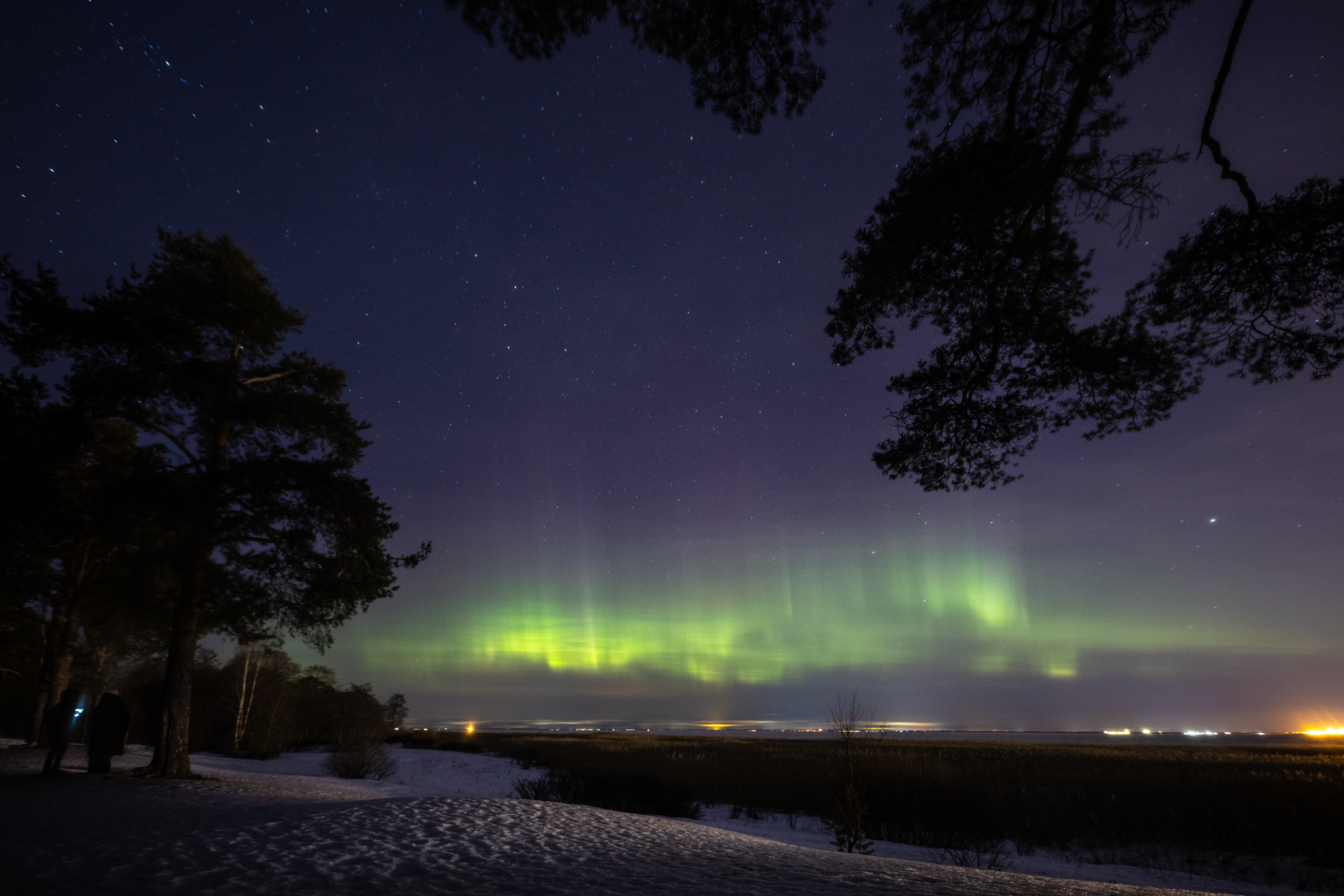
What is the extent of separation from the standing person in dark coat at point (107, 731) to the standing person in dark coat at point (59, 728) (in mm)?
396

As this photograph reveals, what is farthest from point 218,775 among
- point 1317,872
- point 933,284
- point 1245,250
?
point 1317,872

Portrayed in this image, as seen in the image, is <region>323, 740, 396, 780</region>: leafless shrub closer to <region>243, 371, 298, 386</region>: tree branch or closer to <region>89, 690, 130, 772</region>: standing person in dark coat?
<region>89, 690, 130, 772</region>: standing person in dark coat

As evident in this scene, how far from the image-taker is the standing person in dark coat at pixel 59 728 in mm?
10586

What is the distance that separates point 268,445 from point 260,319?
10.4 ft

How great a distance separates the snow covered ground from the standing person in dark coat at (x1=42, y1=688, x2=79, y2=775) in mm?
3303

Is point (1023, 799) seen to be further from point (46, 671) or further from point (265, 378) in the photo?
point (46, 671)

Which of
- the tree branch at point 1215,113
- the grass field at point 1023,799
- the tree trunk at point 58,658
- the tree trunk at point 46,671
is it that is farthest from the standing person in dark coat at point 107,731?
the tree branch at point 1215,113

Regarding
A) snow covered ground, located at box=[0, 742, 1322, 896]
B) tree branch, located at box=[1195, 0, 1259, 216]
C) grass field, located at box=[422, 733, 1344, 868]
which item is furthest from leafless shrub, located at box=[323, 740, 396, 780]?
tree branch, located at box=[1195, 0, 1259, 216]

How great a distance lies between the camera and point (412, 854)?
167 inches

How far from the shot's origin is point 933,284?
23.4 ft

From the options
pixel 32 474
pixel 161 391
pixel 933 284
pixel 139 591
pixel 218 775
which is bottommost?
pixel 218 775

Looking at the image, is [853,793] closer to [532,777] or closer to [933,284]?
[933,284]

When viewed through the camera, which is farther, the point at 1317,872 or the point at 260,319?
the point at 260,319

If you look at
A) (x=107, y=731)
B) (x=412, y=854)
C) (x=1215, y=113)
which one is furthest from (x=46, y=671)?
(x=1215, y=113)
